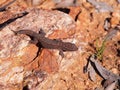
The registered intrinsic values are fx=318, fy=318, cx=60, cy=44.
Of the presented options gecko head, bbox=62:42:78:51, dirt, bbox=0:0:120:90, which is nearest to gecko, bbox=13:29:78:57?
gecko head, bbox=62:42:78:51

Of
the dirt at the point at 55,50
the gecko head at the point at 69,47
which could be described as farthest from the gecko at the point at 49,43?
the dirt at the point at 55,50

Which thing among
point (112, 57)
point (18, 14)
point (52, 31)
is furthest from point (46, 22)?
point (112, 57)

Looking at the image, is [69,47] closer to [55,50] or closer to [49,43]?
[55,50]

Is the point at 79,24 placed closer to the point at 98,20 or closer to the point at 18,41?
the point at 98,20

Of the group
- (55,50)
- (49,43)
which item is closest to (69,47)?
(55,50)

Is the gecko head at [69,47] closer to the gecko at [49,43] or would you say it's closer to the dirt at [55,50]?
the gecko at [49,43]

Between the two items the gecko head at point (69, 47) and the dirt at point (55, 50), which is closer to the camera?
the dirt at point (55, 50)

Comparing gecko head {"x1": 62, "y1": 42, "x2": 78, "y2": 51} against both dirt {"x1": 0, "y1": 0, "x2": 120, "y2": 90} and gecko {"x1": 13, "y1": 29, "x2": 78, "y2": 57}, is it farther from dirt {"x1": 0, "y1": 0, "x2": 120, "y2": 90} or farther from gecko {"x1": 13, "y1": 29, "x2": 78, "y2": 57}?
dirt {"x1": 0, "y1": 0, "x2": 120, "y2": 90}

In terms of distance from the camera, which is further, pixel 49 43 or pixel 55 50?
pixel 55 50
